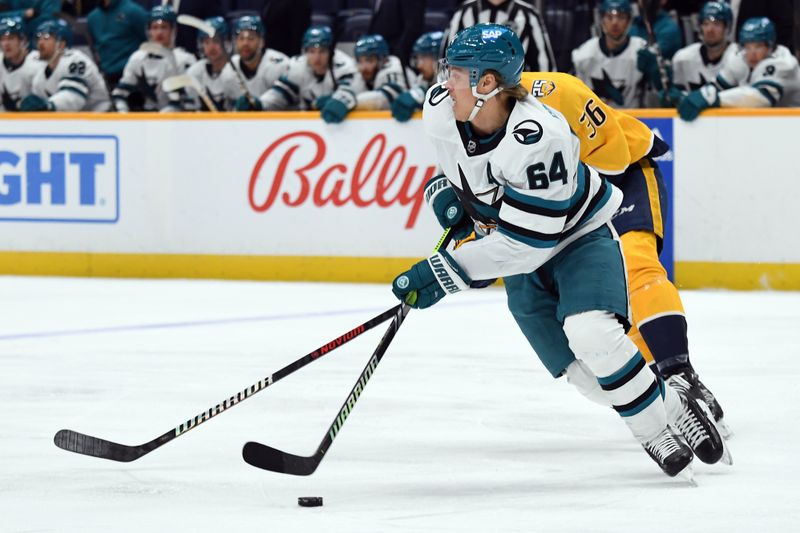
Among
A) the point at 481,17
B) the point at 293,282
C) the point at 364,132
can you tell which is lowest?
the point at 293,282

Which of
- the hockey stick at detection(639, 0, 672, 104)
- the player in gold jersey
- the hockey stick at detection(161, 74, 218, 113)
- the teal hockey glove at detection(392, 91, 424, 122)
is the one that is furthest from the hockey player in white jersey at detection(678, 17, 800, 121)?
the player in gold jersey

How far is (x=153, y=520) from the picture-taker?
2828mm

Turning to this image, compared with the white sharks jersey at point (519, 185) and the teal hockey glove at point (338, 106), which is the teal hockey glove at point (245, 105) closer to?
the teal hockey glove at point (338, 106)

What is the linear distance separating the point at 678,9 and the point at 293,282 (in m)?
2.72

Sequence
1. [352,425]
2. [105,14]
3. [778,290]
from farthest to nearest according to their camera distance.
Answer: [105,14]
[778,290]
[352,425]

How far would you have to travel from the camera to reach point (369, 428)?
3854 mm

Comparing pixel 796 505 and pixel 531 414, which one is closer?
pixel 796 505

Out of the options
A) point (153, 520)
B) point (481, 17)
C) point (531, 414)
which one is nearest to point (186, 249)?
point (481, 17)

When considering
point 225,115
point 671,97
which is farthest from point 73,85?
point 671,97

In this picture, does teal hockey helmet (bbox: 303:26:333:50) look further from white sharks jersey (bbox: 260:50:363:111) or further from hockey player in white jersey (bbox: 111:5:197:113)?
hockey player in white jersey (bbox: 111:5:197:113)

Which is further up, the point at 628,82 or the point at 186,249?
the point at 628,82

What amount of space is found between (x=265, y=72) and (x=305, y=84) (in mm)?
320

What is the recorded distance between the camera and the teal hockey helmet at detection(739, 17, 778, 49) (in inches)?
292

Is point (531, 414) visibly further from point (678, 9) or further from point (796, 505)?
point (678, 9)
